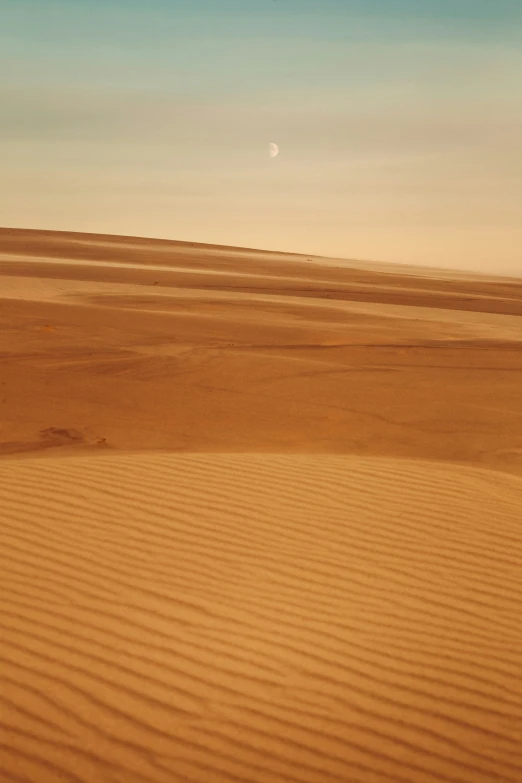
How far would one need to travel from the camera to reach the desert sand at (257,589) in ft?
12.6

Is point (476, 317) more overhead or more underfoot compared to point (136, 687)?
more overhead

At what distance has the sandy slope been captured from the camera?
12.4 feet

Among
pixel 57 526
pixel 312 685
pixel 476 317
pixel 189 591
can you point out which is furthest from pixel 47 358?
pixel 476 317

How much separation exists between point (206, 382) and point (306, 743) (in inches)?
389

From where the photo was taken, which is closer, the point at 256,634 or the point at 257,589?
the point at 256,634

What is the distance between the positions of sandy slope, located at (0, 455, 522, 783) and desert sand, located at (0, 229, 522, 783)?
13 millimetres

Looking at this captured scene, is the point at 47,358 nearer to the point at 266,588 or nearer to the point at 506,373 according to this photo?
the point at 506,373

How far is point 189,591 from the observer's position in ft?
16.5

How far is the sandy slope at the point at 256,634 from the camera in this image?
12.4 feet

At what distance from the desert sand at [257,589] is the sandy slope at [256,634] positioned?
0.01 meters

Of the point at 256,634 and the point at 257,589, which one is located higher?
the point at 257,589

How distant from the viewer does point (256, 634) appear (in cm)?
458

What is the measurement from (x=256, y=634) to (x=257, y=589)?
541mm

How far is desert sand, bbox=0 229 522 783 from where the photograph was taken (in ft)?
12.6
